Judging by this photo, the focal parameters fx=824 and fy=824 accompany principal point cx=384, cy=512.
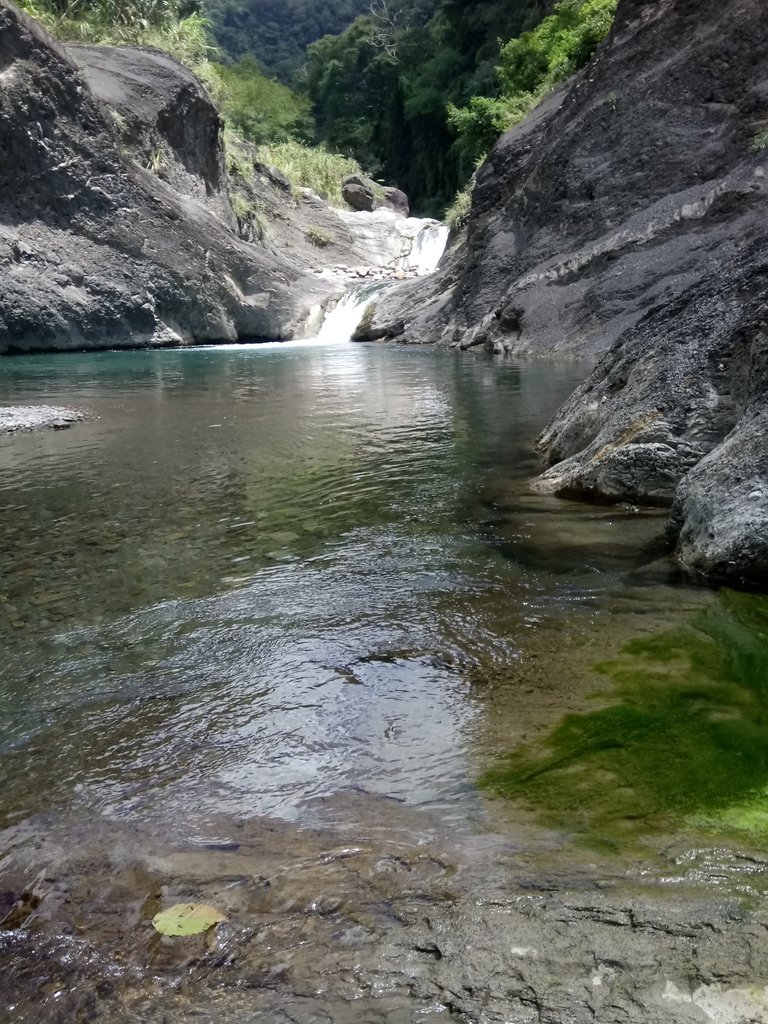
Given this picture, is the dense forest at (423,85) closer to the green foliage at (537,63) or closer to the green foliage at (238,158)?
the green foliage at (537,63)

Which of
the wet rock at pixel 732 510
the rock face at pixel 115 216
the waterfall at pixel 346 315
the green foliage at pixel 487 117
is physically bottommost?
the wet rock at pixel 732 510

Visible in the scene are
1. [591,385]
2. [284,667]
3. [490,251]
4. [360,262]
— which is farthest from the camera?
[360,262]

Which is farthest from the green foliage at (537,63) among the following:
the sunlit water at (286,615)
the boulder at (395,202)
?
the sunlit water at (286,615)

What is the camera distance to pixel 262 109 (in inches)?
2200

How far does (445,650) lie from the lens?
154 inches

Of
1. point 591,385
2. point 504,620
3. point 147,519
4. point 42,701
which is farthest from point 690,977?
point 591,385

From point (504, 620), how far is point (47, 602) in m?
2.64

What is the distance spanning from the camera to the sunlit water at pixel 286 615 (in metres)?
2.98

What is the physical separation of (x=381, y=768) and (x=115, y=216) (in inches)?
1148

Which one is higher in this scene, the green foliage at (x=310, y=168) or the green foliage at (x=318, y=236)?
the green foliage at (x=310, y=168)

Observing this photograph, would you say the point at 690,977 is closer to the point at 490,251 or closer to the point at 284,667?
the point at 284,667

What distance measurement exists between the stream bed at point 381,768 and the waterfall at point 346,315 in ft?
84.6

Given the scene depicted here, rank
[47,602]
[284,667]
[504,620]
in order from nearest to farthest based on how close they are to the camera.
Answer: [284,667]
[504,620]
[47,602]

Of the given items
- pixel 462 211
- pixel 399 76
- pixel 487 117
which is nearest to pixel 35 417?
pixel 462 211
